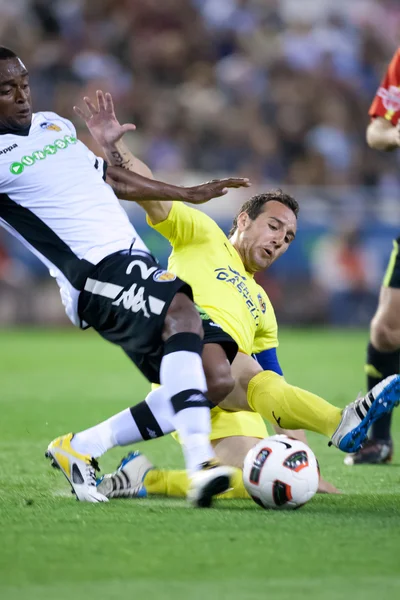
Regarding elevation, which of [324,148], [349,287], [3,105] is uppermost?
Answer: [3,105]

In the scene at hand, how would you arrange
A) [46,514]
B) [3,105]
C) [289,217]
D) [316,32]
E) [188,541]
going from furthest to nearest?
[316,32]
[289,217]
[3,105]
[46,514]
[188,541]

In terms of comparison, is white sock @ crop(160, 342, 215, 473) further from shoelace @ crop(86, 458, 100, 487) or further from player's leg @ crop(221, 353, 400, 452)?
player's leg @ crop(221, 353, 400, 452)

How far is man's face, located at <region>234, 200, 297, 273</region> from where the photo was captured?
499 cm

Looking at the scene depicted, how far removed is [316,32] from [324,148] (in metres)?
2.44

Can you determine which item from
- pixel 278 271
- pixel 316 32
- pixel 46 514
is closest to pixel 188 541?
pixel 46 514

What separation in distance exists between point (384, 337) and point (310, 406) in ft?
5.63

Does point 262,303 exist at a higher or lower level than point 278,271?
higher

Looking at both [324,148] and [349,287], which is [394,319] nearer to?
[349,287]

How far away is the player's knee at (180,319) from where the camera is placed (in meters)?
3.97

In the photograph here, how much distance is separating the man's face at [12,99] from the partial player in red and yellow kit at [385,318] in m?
2.46

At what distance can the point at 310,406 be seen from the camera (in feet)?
14.2

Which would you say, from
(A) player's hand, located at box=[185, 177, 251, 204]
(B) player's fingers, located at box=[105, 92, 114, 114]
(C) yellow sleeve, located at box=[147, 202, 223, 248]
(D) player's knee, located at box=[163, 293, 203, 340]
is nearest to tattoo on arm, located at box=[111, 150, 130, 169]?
(B) player's fingers, located at box=[105, 92, 114, 114]

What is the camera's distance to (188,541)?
331 cm

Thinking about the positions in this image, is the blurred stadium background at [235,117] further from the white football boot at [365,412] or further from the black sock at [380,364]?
the white football boot at [365,412]
